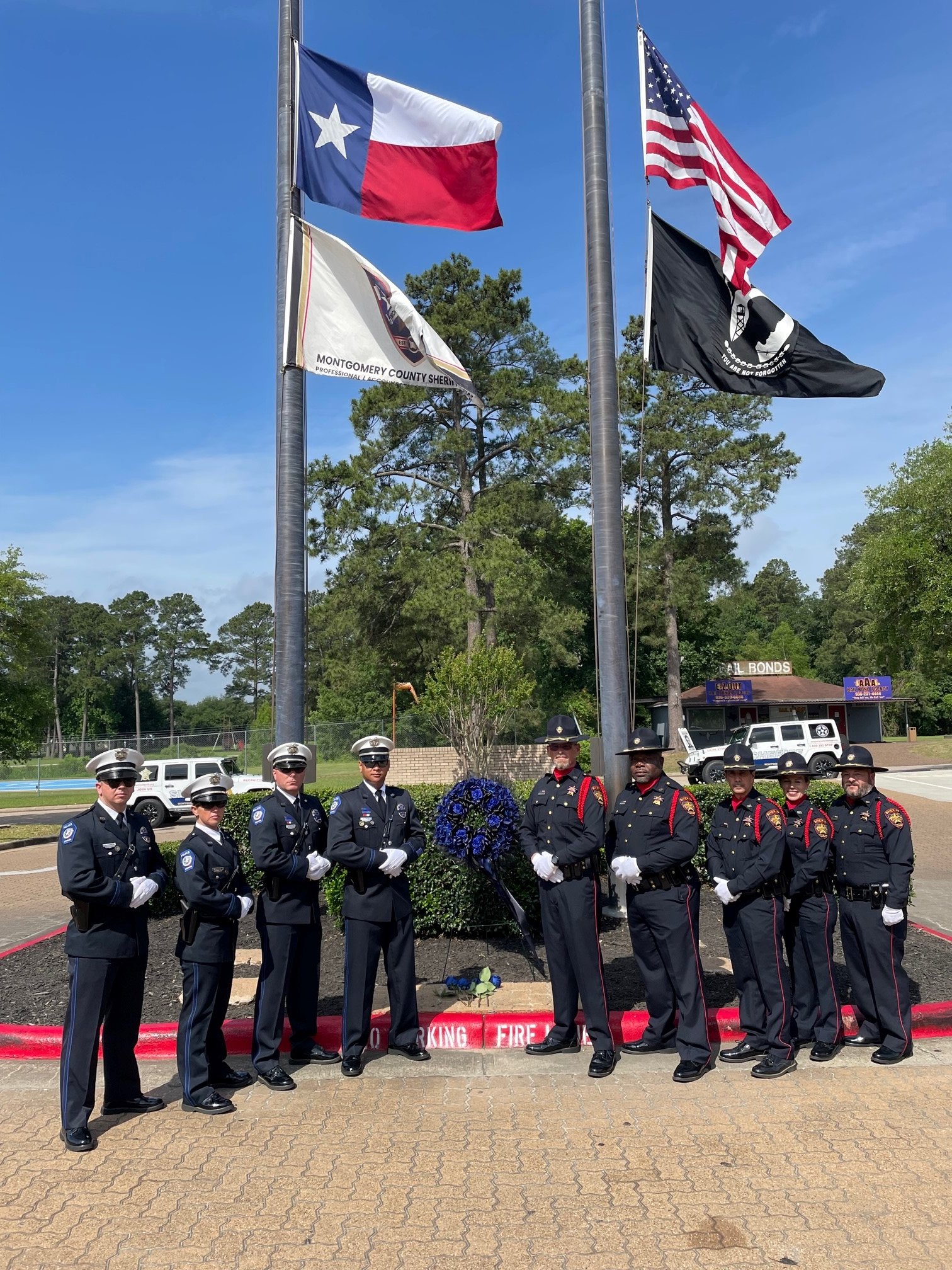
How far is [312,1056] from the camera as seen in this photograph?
18.5 feet

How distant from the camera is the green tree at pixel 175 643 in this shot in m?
103

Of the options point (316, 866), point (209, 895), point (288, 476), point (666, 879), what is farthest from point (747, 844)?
point (288, 476)

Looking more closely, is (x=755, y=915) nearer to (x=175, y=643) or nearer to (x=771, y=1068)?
(x=771, y=1068)

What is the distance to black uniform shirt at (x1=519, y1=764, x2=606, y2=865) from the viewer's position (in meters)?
5.68

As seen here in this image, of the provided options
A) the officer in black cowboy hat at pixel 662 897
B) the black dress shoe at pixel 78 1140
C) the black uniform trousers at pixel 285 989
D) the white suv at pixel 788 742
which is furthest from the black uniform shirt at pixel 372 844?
the white suv at pixel 788 742

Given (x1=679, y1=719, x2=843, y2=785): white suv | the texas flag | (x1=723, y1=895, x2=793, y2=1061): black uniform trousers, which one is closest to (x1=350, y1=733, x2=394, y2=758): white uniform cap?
(x1=723, y1=895, x2=793, y2=1061): black uniform trousers

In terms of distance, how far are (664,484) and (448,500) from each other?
10.8 metres

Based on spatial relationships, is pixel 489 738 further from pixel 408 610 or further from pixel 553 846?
pixel 553 846

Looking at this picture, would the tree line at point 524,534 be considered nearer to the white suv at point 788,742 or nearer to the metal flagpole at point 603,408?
the white suv at point 788,742

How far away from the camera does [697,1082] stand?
5219 mm

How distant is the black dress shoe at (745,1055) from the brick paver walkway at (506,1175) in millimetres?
129

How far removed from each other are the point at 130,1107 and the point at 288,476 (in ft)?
18.1

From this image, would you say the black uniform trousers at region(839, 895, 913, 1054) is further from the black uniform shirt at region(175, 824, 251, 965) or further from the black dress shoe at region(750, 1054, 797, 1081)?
the black uniform shirt at region(175, 824, 251, 965)

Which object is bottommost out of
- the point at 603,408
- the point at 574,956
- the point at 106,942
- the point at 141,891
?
the point at 574,956
